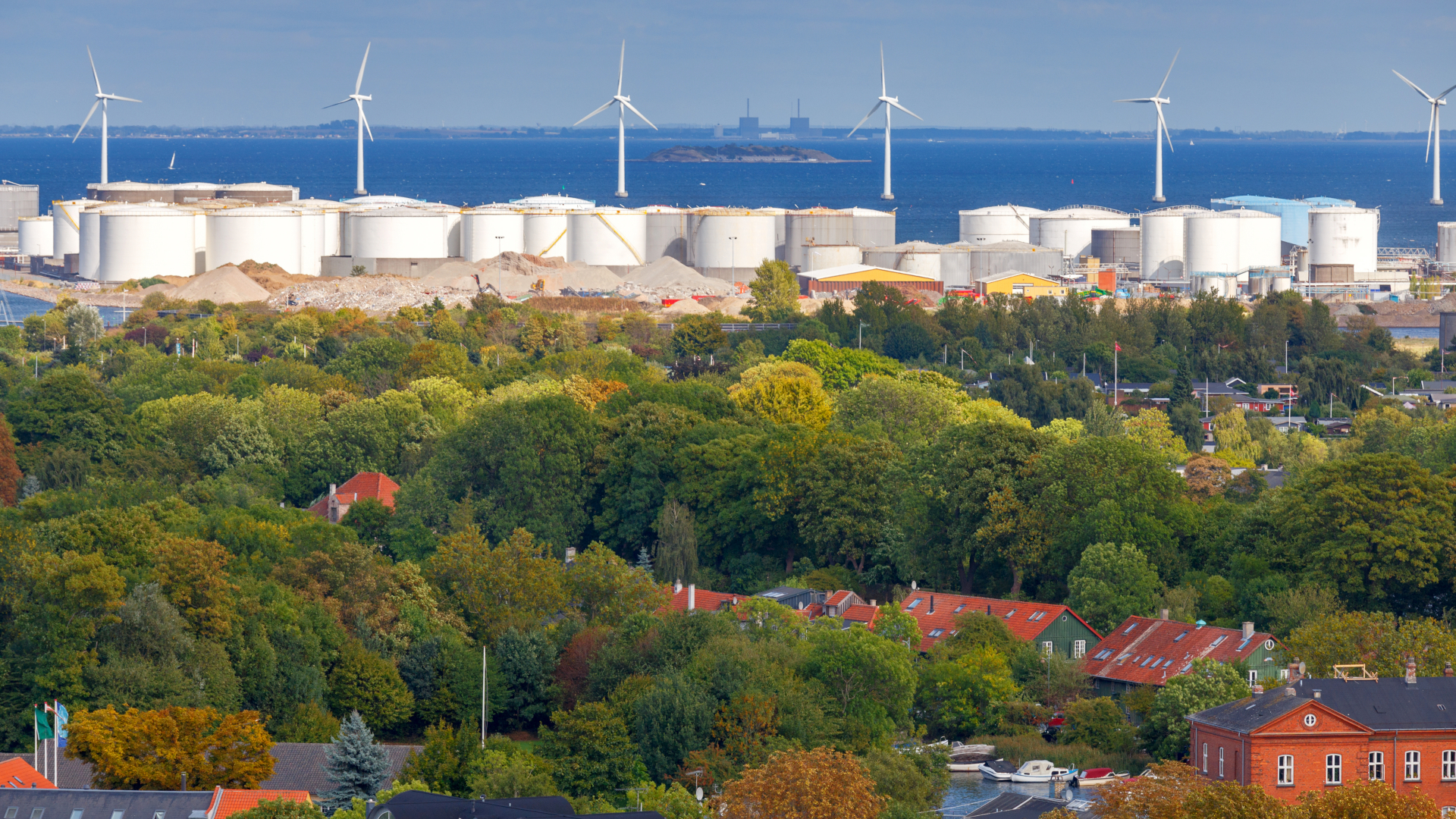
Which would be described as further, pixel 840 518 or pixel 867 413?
pixel 867 413

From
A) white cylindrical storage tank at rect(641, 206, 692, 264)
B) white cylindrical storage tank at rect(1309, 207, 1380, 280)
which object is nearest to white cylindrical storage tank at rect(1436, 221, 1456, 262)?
white cylindrical storage tank at rect(1309, 207, 1380, 280)

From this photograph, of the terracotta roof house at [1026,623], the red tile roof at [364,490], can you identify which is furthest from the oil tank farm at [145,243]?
the terracotta roof house at [1026,623]

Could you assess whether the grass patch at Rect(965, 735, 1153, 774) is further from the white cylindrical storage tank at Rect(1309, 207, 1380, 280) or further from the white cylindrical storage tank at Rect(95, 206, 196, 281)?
the white cylindrical storage tank at Rect(1309, 207, 1380, 280)

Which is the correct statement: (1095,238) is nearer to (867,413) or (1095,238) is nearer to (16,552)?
(867,413)

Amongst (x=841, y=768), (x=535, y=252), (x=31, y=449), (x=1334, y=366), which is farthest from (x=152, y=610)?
(x=535, y=252)

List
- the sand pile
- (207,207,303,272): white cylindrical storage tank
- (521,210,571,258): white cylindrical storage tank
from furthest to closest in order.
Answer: (521,210,571,258): white cylindrical storage tank → (207,207,303,272): white cylindrical storage tank → the sand pile

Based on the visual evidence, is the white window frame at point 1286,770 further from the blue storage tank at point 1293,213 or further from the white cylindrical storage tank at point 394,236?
the blue storage tank at point 1293,213

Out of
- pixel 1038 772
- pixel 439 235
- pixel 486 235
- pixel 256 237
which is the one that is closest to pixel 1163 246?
pixel 486 235

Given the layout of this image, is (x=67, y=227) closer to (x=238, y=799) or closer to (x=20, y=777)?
(x=20, y=777)
